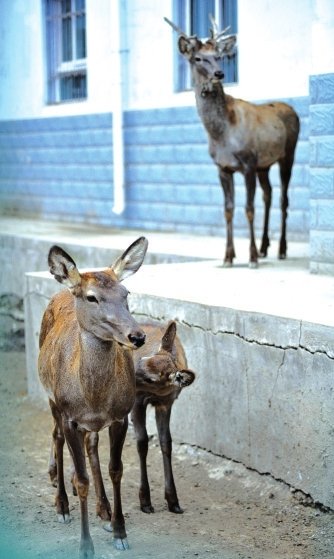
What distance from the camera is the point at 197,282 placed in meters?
7.87

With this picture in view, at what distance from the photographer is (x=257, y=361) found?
6.41 metres

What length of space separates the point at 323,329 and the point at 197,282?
2.07 meters

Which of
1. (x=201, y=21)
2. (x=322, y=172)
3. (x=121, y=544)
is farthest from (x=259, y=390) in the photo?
(x=201, y=21)

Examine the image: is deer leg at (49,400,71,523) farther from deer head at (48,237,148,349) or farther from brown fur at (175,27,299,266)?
brown fur at (175,27,299,266)

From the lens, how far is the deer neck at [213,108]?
8.41 meters

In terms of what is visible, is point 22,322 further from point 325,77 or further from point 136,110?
point 325,77

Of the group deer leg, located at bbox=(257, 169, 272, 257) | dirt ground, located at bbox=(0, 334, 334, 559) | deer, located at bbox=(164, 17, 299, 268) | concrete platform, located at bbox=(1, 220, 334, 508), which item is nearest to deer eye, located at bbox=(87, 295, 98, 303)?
dirt ground, located at bbox=(0, 334, 334, 559)

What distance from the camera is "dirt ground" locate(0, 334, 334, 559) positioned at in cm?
546

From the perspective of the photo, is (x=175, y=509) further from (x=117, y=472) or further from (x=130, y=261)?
(x=130, y=261)

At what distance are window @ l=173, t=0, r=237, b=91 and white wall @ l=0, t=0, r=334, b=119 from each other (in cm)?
12

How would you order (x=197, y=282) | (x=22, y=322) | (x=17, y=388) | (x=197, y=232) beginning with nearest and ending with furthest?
(x=197, y=282) < (x=17, y=388) < (x=22, y=322) < (x=197, y=232)

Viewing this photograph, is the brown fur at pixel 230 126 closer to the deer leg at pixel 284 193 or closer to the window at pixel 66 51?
the deer leg at pixel 284 193

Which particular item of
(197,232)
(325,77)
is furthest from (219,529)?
(197,232)

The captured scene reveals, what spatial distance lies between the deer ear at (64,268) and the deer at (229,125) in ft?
11.9
